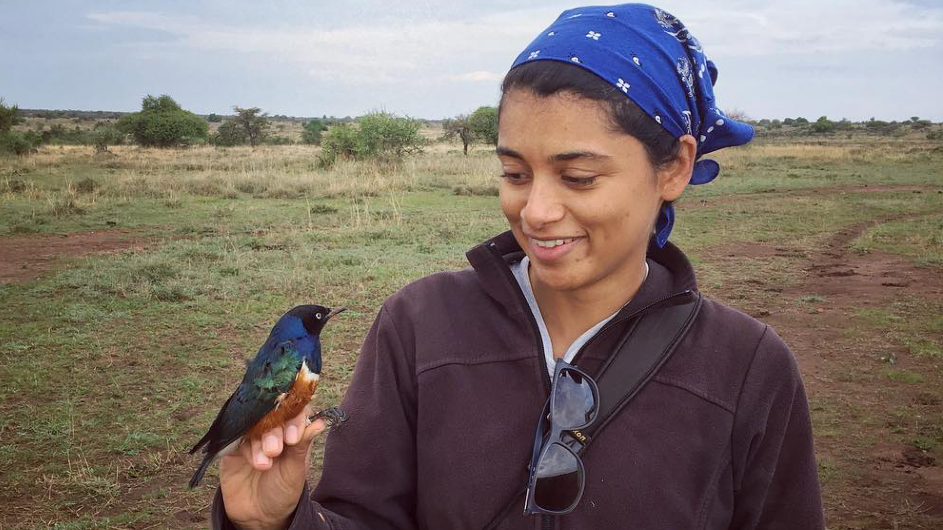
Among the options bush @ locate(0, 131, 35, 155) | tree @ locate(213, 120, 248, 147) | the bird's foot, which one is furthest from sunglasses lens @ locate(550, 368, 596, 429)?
tree @ locate(213, 120, 248, 147)

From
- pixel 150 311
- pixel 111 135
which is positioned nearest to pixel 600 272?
pixel 150 311

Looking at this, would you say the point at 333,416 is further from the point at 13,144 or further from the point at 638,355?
the point at 13,144

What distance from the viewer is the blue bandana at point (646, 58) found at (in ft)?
4.61

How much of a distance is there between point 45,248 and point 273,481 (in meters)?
10.9

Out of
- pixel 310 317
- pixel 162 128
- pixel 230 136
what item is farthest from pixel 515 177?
pixel 230 136

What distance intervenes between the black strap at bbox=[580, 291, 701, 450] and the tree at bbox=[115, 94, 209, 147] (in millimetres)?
41303

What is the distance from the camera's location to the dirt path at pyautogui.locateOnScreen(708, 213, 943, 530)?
13.7 feet

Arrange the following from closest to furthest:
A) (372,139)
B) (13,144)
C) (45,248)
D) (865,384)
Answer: (865,384), (45,248), (372,139), (13,144)

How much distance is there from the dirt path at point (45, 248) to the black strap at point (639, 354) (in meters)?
9.08

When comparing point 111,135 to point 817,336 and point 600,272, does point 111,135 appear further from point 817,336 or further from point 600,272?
point 600,272

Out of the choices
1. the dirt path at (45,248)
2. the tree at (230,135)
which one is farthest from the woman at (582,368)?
the tree at (230,135)

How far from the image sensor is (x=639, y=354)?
1.49 metres

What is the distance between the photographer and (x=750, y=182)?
21.1 meters

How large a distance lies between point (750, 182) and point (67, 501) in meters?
20.5
